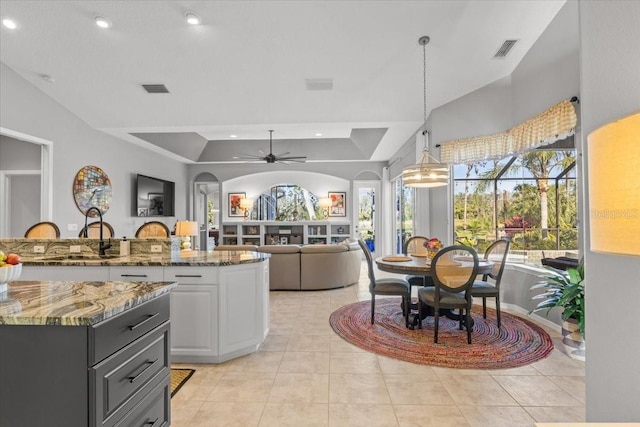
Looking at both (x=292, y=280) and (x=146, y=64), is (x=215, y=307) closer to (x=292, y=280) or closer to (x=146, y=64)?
(x=292, y=280)

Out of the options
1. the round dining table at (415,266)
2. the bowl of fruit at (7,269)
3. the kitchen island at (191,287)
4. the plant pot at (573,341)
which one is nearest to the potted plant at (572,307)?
the plant pot at (573,341)

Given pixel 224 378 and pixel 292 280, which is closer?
pixel 224 378

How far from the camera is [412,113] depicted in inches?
199

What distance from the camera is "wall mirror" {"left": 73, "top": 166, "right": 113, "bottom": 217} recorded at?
5355mm

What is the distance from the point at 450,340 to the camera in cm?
328

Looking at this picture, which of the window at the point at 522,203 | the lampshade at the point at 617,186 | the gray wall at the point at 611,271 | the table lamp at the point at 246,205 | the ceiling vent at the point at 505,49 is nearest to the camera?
the lampshade at the point at 617,186

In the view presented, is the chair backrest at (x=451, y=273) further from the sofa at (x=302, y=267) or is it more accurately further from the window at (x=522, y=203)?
the sofa at (x=302, y=267)

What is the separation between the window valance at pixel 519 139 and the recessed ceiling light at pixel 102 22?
4.51 m

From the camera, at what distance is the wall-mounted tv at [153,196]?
6.84 meters

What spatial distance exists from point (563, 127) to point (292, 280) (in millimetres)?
4245

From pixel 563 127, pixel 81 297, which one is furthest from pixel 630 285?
pixel 563 127

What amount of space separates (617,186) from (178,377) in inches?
115

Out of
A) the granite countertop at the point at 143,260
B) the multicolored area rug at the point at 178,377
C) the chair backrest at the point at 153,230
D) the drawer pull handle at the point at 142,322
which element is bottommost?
the multicolored area rug at the point at 178,377

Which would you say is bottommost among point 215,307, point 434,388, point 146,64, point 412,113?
point 434,388
